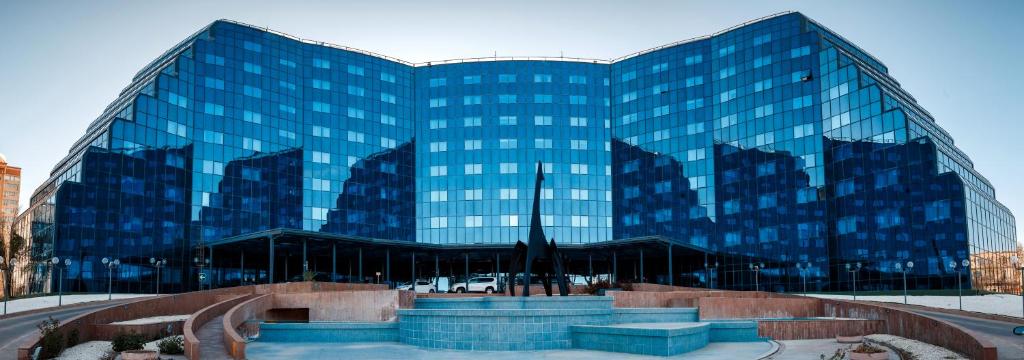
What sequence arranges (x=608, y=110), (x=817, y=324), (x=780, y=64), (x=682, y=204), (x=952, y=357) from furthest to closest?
(x=608, y=110)
(x=682, y=204)
(x=780, y=64)
(x=817, y=324)
(x=952, y=357)

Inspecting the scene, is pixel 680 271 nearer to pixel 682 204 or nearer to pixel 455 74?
pixel 682 204

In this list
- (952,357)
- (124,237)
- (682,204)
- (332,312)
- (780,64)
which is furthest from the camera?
(682,204)

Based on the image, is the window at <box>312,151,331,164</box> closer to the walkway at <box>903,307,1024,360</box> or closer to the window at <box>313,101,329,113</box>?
the window at <box>313,101,329,113</box>

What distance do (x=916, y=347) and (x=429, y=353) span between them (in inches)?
499

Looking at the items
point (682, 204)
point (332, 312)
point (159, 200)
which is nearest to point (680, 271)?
point (682, 204)

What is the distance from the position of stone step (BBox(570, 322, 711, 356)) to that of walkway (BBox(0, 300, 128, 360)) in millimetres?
14405

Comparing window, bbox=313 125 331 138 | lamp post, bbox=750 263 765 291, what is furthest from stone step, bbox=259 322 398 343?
window, bbox=313 125 331 138

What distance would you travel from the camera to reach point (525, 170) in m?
91.8

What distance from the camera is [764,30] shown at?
3334 inches

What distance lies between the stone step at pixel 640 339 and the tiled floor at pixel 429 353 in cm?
30

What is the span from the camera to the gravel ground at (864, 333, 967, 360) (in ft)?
64.4

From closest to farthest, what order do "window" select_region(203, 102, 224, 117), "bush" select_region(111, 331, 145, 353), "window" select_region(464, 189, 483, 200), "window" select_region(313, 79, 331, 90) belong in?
"bush" select_region(111, 331, 145, 353) → "window" select_region(203, 102, 224, 117) → "window" select_region(313, 79, 331, 90) → "window" select_region(464, 189, 483, 200)

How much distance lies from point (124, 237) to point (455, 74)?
38.7 meters

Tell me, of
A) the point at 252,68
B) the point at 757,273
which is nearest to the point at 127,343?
the point at 252,68
